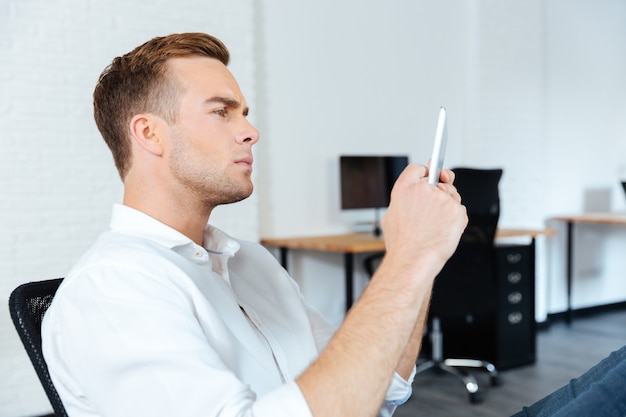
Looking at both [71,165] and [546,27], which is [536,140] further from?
[71,165]

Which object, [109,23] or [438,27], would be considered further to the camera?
[438,27]

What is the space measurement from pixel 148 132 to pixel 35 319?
1.23 ft

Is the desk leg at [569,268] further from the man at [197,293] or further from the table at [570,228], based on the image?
the man at [197,293]

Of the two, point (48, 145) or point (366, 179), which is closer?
point (48, 145)

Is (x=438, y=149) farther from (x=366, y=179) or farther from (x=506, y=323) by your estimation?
(x=506, y=323)

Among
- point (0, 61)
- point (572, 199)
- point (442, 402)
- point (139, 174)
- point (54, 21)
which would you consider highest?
point (54, 21)

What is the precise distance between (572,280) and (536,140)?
123cm

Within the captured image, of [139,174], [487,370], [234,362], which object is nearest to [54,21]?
[139,174]

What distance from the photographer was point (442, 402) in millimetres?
3201

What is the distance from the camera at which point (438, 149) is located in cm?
90

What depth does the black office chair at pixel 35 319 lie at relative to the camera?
1003 mm

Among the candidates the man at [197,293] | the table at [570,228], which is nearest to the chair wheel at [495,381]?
the table at [570,228]

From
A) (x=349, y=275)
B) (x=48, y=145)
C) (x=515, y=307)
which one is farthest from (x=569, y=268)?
(x=48, y=145)

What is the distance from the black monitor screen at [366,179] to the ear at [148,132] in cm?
261
